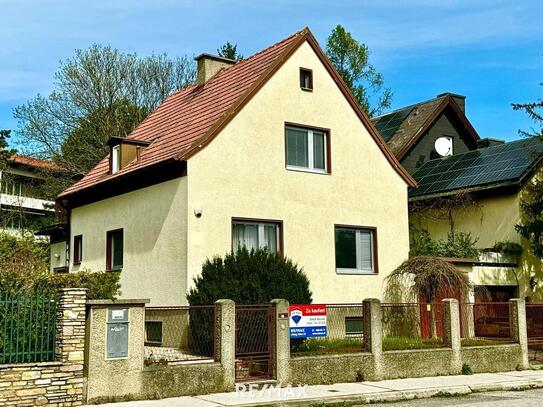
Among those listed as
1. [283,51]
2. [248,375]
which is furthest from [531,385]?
[283,51]

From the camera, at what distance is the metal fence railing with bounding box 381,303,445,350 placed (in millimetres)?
16578

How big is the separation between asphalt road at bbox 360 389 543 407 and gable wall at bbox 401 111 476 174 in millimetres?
16885

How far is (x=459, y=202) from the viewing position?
1022 inches

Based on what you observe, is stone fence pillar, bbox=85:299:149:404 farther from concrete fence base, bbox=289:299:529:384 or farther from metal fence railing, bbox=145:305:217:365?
concrete fence base, bbox=289:299:529:384

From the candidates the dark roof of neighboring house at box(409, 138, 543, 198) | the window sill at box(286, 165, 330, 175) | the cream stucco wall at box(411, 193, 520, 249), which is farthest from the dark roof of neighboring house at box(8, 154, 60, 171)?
the window sill at box(286, 165, 330, 175)

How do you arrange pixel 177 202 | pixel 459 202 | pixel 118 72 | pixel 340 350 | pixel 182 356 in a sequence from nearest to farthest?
pixel 182 356
pixel 340 350
pixel 177 202
pixel 459 202
pixel 118 72

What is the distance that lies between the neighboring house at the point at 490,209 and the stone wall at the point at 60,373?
1256cm

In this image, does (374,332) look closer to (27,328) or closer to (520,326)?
(520,326)

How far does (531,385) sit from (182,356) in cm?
765

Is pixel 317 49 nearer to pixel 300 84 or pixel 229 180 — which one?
pixel 300 84

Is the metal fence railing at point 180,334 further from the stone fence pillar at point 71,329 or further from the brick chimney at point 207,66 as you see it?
the brick chimney at point 207,66

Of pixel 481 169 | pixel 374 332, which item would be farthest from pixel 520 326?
pixel 481 169

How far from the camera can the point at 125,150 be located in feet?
68.7

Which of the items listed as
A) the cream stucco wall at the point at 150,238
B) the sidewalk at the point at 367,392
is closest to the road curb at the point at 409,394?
the sidewalk at the point at 367,392
